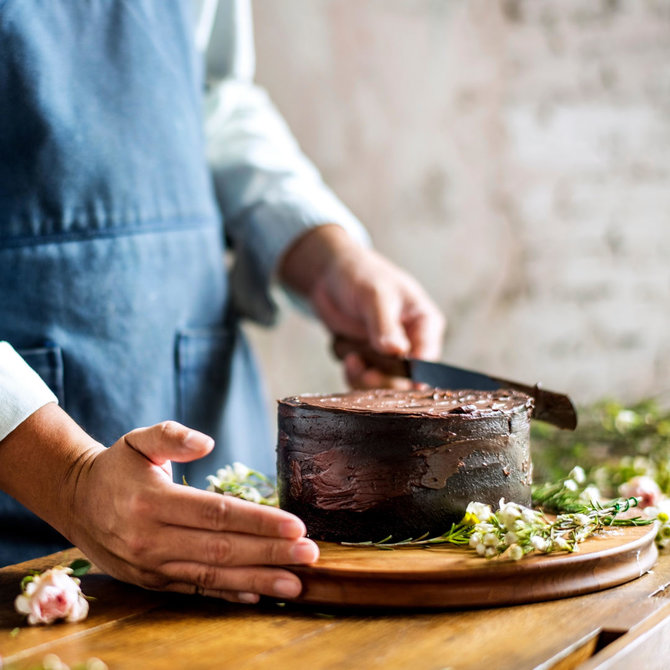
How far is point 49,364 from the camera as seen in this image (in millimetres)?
1282

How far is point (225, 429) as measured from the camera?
160 centimetres

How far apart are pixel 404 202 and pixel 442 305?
350 mm

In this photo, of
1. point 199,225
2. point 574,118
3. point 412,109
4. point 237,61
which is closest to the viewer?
point 199,225

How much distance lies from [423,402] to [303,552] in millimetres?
298

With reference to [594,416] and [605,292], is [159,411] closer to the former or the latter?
[594,416]

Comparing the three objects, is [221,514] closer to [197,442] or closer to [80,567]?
[197,442]

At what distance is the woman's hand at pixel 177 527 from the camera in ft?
2.71

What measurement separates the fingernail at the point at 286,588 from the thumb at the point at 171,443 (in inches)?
6.3

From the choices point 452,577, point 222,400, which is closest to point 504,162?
point 222,400

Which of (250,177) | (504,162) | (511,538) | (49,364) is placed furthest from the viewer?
(504,162)

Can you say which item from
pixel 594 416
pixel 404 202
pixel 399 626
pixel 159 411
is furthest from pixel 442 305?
pixel 399 626

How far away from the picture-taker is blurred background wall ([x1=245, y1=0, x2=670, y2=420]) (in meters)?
2.29

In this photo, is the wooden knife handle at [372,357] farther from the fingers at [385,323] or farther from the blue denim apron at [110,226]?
the blue denim apron at [110,226]

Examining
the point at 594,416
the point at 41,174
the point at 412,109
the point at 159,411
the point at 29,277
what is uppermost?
the point at 412,109
